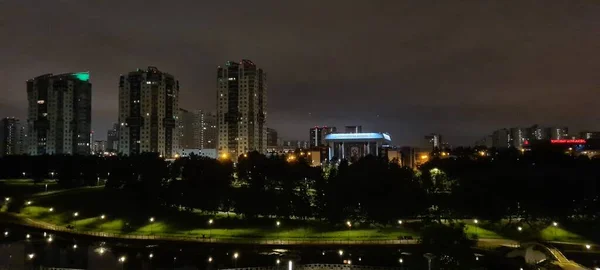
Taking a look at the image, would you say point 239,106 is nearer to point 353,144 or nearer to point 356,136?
point 356,136

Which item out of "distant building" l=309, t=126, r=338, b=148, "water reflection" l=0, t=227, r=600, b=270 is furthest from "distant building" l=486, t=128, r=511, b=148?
"water reflection" l=0, t=227, r=600, b=270

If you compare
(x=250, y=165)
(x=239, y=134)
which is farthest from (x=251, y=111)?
(x=250, y=165)

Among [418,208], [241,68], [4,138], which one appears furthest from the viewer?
[4,138]

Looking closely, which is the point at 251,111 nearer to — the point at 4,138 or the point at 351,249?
the point at 351,249

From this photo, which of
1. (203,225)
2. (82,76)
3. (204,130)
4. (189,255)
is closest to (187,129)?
(204,130)

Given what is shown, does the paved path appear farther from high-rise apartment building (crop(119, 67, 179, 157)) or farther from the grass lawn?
high-rise apartment building (crop(119, 67, 179, 157))
